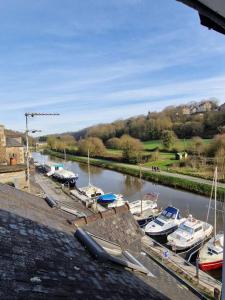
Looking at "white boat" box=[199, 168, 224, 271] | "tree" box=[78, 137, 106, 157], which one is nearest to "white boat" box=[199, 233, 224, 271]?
"white boat" box=[199, 168, 224, 271]

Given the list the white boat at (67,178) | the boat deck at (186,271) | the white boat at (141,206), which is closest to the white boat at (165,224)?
the boat deck at (186,271)

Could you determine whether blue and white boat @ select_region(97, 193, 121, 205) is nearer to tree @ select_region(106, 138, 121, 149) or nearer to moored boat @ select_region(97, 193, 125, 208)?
moored boat @ select_region(97, 193, 125, 208)

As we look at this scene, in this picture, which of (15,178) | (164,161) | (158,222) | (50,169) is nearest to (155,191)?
(158,222)

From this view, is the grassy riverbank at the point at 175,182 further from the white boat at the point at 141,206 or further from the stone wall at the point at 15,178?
the stone wall at the point at 15,178

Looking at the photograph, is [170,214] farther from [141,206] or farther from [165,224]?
[141,206]

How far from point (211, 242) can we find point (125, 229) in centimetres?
1142

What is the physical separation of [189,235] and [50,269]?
57.5ft

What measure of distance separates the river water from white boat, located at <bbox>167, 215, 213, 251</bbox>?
2597mm

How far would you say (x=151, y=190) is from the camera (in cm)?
3809

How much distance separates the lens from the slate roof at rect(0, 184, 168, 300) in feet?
11.4

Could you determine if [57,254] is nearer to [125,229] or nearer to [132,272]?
[132,272]

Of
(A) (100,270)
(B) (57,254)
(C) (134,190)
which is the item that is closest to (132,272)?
(A) (100,270)

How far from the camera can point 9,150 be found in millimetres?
45125

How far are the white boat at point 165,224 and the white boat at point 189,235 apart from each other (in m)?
Result: 1.02
